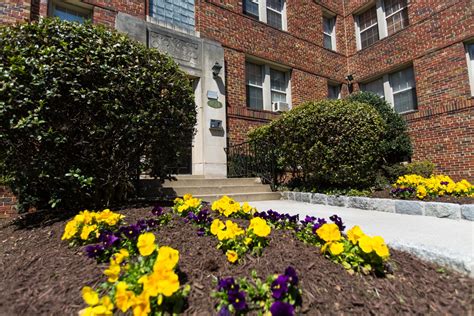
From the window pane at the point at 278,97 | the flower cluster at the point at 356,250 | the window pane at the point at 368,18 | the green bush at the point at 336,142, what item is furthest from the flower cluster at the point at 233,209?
the window pane at the point at 368,18

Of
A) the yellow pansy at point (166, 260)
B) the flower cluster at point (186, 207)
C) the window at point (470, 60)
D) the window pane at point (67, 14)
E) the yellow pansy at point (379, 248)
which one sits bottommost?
the yellow pansy at point (379, 248)

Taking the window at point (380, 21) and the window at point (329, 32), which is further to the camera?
the window at point (329, 32)

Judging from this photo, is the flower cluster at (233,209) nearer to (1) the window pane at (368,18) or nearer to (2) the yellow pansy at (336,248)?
(2) the yellow pansy at (336,248)

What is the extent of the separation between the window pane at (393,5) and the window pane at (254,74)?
5865 millimetres

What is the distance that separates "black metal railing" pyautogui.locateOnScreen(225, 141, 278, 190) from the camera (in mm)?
6707

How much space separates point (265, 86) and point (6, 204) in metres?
7.53

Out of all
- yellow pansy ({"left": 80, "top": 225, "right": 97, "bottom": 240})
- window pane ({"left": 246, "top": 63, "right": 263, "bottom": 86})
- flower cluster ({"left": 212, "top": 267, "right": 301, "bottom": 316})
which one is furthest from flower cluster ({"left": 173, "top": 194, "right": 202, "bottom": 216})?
window pane ({"left": 246, "top": 63, "right": 263, "bottom": 86})

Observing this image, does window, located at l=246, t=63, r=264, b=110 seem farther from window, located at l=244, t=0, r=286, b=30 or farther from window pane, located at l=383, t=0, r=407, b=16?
window pane, located at l=383, t=0, r=407, b=16

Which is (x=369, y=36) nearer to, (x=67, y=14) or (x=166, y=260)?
(x=67, y=14)

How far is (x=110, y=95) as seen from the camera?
329 centimetres

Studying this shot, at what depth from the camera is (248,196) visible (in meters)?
5.66

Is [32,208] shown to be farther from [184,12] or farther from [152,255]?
[184,12]

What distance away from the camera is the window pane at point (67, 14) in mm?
6156

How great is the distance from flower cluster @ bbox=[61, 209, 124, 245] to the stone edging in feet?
13.3
